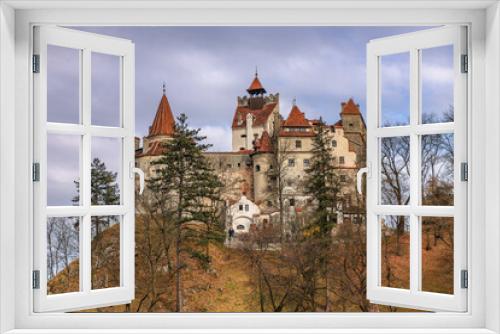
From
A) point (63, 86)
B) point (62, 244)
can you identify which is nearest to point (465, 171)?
point (63, 86)

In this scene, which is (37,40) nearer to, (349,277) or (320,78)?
(320,78)

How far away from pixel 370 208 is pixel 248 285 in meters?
4.67

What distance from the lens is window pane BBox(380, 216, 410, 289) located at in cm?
577

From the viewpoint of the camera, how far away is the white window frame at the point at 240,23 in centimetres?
181

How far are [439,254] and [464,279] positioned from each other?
12.5ft

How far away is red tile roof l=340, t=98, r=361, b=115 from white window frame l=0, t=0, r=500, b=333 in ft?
14.7

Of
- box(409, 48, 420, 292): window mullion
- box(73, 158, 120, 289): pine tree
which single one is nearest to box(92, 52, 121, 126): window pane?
box(73, 158, 120, 289): pine tree

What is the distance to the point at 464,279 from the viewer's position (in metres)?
1.87

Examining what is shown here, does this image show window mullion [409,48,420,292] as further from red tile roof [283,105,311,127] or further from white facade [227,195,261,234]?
white facade [227,195,261,234]

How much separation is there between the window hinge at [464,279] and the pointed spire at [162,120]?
4904 mm

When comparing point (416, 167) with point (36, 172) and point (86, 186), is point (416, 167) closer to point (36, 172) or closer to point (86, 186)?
point (86, 186)

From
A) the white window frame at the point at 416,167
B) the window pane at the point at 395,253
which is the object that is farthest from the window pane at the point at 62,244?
the window pane at the point at 395,253

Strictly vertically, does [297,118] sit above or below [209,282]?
above

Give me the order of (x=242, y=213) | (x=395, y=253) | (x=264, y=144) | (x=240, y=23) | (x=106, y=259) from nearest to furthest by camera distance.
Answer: (x=240, y=23) → (x=106, y=259) → (x=395, y=253) → (x=264, y=144) → (x=242, y=213)
